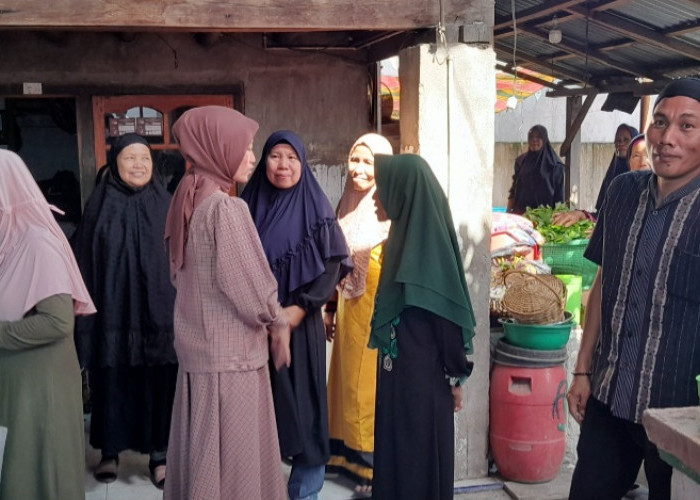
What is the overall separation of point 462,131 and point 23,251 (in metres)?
2.39

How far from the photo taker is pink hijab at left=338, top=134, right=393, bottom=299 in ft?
12.7

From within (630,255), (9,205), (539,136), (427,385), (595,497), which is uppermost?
(539,136)

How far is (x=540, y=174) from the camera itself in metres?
9.26

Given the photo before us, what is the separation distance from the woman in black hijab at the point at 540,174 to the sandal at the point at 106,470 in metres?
6.69

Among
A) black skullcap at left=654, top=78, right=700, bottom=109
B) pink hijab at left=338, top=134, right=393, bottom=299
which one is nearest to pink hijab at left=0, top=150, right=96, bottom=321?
pink hijab at left=338, top=134, right=393, bottom=299

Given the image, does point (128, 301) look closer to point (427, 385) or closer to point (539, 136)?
point (427, 385)

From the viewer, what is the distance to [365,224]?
394cm

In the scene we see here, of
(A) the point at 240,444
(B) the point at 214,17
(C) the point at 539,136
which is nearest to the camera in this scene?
(A) the point at 240,444

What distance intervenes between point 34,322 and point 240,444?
90 centimetres

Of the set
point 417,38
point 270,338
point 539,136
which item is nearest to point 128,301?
point 270,338

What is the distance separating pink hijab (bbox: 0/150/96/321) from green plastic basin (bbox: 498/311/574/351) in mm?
2533

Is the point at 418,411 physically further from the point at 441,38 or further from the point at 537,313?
the point at 441,38

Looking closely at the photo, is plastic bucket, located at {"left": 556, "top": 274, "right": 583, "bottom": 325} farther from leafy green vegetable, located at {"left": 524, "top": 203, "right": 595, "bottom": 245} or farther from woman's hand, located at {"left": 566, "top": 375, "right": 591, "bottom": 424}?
woman's hand, located at {"left": 566, "top": 375, "right": 591, "bottom": 424}

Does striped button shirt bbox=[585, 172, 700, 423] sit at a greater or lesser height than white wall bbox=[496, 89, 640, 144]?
lesser
